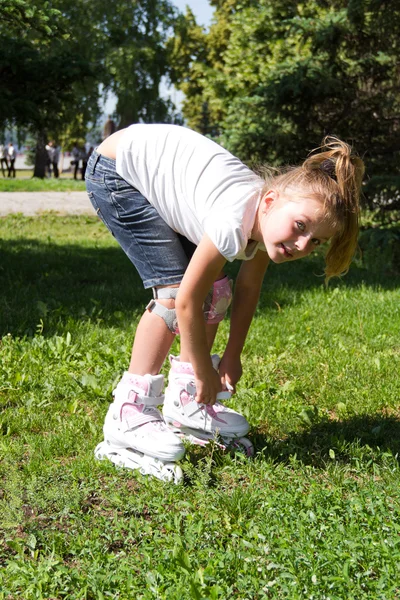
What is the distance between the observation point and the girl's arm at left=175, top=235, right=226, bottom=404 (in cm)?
262

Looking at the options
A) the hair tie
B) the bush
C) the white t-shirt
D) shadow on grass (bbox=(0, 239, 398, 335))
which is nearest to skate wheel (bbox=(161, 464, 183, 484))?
the white t-shirt

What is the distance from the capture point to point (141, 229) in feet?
9.77

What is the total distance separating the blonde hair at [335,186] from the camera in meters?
2.67

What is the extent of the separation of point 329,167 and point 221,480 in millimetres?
1213

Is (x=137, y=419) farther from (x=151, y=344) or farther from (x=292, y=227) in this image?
(x=292, y=227)

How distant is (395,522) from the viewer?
8.12 feet

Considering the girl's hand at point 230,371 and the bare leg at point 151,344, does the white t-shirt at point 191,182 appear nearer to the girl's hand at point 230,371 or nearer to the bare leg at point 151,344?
the bare leg at point 151,344

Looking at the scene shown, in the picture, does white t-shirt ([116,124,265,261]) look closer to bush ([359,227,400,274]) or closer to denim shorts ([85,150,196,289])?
denim shorts ([85,150,196,289])

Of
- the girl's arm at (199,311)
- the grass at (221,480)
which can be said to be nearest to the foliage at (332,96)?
the grass at (221,480)

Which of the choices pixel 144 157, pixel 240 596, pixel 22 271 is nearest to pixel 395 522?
pixel 240 596

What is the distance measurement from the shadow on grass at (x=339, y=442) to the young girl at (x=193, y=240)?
7.1 inches

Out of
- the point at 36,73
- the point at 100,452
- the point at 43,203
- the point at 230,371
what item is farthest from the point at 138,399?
the point at 43,203

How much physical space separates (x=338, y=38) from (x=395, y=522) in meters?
6.58

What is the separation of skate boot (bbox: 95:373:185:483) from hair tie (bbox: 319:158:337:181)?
3.29 feet
